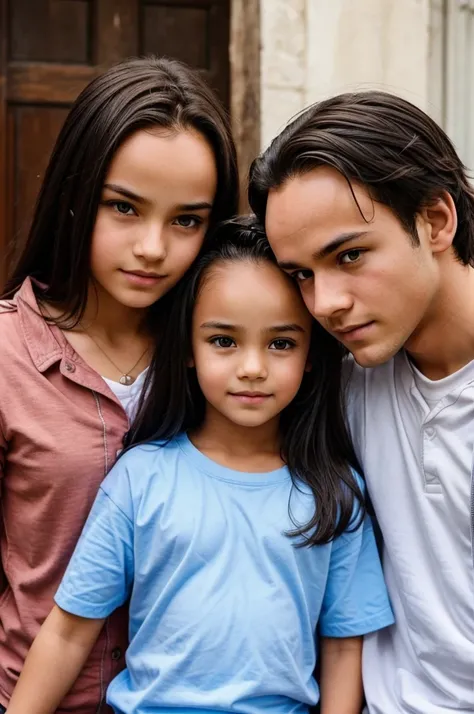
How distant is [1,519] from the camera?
200cm

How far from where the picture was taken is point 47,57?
3.50 metres

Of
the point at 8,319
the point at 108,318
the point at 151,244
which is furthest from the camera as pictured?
the point at 108,318

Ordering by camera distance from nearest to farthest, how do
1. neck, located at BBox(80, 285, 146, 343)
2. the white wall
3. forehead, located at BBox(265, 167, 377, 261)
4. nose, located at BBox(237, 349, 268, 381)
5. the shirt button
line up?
forehead, located at BBox(265, 167, 377, 261) < nose, located at BBox(237, 349, 268, 381) < the shirt button < neck, located at BBox(80, 285, 146, 343) < the white wall

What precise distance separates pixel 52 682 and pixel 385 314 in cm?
90

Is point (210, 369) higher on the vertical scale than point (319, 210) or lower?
lower

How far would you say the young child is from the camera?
179cm

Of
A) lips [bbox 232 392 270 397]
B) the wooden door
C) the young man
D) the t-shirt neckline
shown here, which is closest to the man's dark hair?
the young man

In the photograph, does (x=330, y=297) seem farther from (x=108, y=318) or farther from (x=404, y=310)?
(x=108, y=318)

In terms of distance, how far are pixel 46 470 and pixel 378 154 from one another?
0.84m

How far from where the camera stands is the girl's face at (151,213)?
1837 millimetres

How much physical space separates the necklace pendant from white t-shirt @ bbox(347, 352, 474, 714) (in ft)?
1.58

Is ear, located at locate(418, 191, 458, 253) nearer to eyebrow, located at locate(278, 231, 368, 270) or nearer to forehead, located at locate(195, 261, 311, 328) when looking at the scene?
eyebrow, located at locate(278, 231, 368, 270)

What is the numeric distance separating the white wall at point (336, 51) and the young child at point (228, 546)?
1631mm

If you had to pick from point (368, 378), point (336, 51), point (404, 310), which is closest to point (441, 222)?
point (404, 310)
